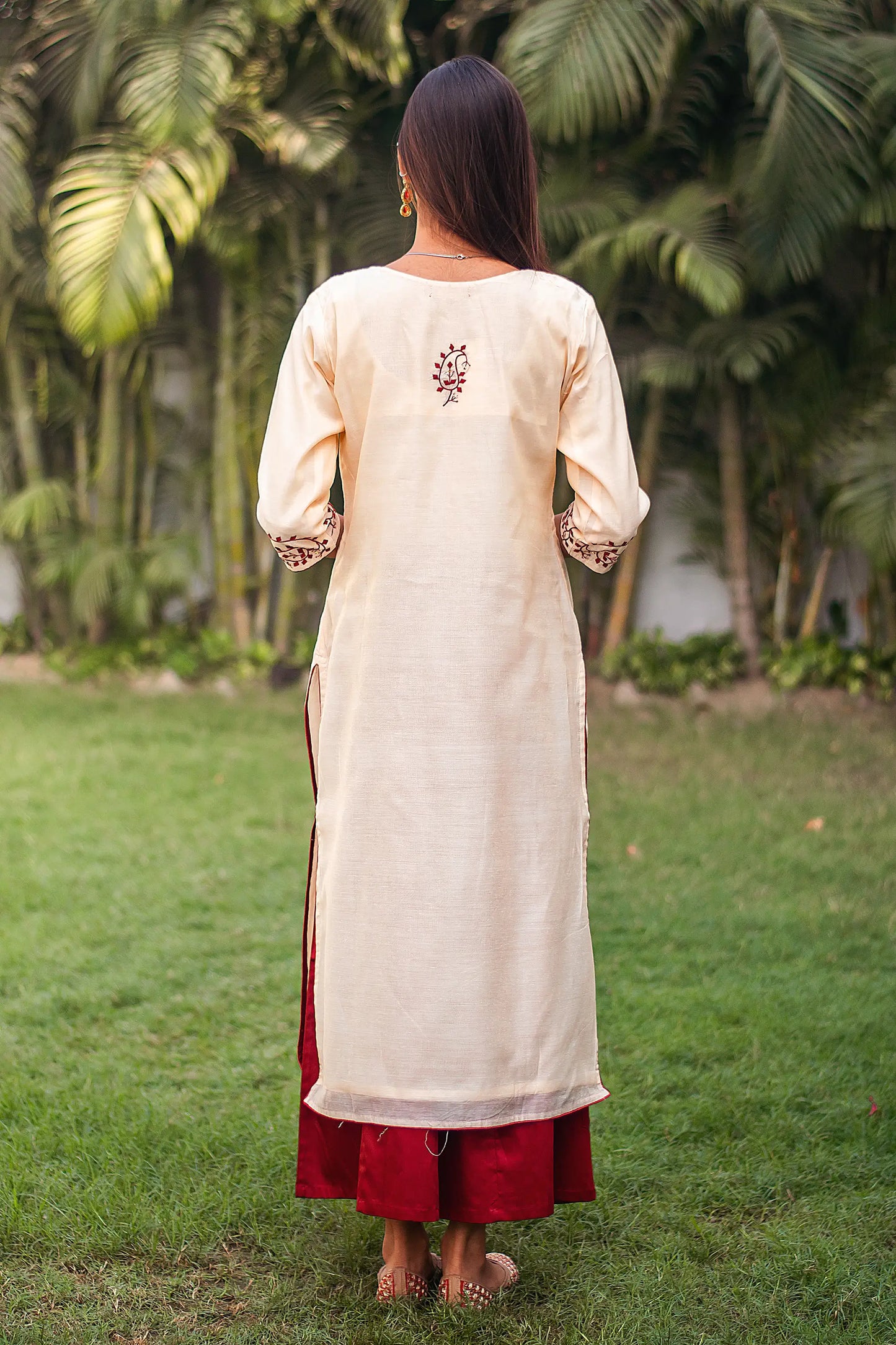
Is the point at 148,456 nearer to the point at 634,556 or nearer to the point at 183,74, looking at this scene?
the point at 183,74

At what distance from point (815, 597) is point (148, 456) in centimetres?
401

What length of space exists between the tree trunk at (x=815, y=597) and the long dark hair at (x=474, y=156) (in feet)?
17.1

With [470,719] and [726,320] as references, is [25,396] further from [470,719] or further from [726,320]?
[470,719]

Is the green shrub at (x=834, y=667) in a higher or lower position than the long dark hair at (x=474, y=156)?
lower

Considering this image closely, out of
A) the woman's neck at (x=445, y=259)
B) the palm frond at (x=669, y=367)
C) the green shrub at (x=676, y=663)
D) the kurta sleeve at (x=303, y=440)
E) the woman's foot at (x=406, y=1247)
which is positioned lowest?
the green shrub at (x=676, y=663)

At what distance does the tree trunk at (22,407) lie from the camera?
758 centimetres

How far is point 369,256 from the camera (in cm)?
688

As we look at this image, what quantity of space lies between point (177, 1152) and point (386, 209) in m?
5.59

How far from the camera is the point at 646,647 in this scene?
7.09 metres

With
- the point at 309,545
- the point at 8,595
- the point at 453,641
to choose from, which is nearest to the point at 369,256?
the point at 8,595

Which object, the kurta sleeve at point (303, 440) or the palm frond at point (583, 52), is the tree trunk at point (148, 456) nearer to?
the palm frond at point (583, 52)

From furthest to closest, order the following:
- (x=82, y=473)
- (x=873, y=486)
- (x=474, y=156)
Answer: (x=82, y=473) < (x=873, y=486) < (x=474, y=156)

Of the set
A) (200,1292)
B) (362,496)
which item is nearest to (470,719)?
(362,496)

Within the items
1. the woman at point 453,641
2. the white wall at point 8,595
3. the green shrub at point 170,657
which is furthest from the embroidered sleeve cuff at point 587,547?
the white wall at point 8,595
